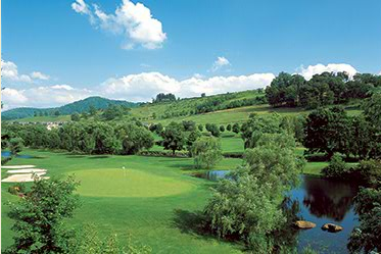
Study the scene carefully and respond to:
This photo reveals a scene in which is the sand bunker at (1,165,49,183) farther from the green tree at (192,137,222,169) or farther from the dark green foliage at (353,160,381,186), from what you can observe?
the dark green foliage at (353,160,381,186)

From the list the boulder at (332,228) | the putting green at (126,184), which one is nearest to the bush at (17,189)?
the putting green at (126,184)

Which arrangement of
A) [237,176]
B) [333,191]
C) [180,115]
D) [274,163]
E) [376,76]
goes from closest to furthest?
[237,176] → [274,163] → [333,191] → [376,76] → [180,115]

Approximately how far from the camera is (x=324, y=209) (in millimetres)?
44000

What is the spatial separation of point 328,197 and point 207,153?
23.7 metres

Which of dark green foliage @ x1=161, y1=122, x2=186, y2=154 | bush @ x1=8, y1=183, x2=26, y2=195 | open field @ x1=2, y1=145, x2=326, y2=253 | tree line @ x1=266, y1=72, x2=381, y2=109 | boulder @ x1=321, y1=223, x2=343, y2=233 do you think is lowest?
boulder @ x1=321, y1=223, x2=343, y2=233

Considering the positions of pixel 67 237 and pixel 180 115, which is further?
pixel 180 115

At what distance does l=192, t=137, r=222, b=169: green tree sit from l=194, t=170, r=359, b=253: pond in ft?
8.58

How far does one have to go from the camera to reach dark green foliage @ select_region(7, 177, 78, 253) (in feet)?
63.1

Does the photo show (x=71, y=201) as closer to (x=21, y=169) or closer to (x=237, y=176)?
(x=237, y=176)

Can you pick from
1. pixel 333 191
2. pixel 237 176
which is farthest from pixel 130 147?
pixel 237 176

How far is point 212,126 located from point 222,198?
84.3m

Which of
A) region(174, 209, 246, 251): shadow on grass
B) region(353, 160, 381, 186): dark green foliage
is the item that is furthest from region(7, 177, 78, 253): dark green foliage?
region(353, 160, 381, 186): dark green foliage

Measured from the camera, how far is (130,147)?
95.4 m

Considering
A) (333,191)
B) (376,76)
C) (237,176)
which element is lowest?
(333,191)
